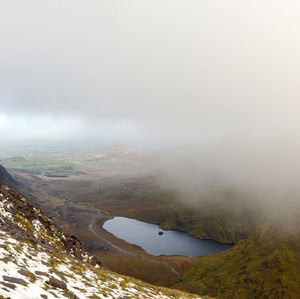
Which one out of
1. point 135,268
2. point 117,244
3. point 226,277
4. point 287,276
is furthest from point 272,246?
point 117,244

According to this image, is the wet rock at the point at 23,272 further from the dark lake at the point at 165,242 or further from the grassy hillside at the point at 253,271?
the dark lake at the point at 165,242

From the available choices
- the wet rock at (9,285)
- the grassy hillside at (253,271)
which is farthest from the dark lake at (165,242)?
the wet rock at (9,285)

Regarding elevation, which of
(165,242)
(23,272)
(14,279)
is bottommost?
(165,242)

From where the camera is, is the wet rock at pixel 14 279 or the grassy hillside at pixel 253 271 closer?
the wet rock at pixel 14 279

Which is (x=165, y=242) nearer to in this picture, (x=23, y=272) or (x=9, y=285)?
(x=23, y=272)

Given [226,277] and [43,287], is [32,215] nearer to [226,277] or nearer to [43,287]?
[43,287]

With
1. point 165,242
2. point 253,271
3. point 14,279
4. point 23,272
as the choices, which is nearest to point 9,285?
point 14,279

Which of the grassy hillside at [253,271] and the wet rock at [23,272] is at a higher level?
the wet rock at [23,272]
